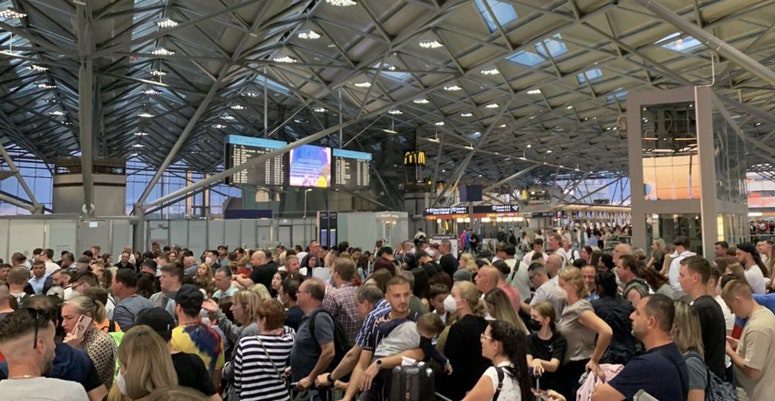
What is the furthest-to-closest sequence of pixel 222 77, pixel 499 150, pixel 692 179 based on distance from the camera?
1. pixel 499 150
2. pixel 222 77
3. pixel 692 179

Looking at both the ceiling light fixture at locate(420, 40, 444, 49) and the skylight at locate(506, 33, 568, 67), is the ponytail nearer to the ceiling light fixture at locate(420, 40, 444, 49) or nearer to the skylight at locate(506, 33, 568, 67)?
the ceiling light fixture at locate(420, 40, 444, 49)

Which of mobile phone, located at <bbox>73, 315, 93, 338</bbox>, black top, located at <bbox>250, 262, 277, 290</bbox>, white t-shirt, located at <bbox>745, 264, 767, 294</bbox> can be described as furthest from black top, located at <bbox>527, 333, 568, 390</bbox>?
black top, located at <bbox>250, 262, 277, 290</bbox>

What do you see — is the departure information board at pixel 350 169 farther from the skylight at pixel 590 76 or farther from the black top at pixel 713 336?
the black top at pixel 713 336

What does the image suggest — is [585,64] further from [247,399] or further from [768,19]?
[247,399]

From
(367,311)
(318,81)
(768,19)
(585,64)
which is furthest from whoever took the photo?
(318,81)

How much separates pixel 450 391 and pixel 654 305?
166 cm

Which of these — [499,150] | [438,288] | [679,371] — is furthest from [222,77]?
[499,150]

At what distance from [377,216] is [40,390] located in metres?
19.1

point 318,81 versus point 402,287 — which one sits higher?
point 318,81

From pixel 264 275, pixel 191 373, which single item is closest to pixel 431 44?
pixel 264 275

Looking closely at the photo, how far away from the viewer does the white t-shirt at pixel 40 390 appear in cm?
244

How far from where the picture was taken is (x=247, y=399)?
13.1ft

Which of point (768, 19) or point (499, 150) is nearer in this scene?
point (768, 19)

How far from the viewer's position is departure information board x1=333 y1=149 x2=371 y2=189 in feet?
83.8
